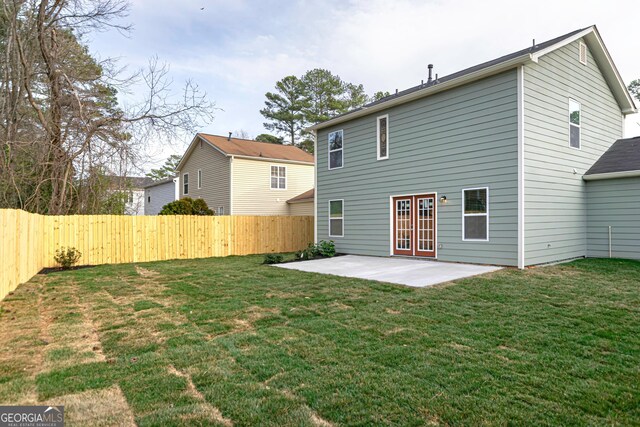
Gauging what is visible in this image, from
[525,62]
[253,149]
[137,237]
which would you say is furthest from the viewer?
[253,149]

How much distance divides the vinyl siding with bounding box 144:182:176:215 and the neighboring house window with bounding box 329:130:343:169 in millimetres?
14848

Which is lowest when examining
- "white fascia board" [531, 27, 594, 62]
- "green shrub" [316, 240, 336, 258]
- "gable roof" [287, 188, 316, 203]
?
"green shrub" [316, 240, 336, 258]

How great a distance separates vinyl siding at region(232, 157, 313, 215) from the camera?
1781 centimetres

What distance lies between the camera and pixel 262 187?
18.7 metres

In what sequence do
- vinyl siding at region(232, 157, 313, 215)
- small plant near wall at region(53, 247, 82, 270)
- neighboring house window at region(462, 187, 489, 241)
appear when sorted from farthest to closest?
vinyl siding at region(232, 157, 313, 215) < small plant near wall at region(53, 247, 82, 270) < neighboring house window at region(462, 187, 489, 241)

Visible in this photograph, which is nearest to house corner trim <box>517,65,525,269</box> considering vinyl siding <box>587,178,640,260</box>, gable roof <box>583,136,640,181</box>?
gable roof <box>583,136,640,181</box>

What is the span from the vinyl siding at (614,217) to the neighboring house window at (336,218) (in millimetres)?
7036

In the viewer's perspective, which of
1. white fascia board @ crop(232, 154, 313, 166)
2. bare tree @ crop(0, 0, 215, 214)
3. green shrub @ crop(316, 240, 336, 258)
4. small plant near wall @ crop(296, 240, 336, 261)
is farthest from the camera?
white fascia board @ crop(232, 154, 313, 166)

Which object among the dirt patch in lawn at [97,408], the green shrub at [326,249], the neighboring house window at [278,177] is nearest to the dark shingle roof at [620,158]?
the green shrub at [326,249]

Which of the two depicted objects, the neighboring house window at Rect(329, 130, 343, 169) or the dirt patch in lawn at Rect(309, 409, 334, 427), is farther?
the neighboring house window at Rect(329, 130, 343, 169)

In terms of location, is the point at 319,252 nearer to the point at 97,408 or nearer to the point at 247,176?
the point at 247,176

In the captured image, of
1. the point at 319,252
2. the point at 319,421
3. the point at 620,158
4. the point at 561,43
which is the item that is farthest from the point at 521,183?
the point at 319,421

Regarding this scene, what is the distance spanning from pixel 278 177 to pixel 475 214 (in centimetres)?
1206

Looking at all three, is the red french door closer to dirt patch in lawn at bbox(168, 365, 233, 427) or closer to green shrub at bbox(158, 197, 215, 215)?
green shrub at bbox(158, 197, 215, 215)
